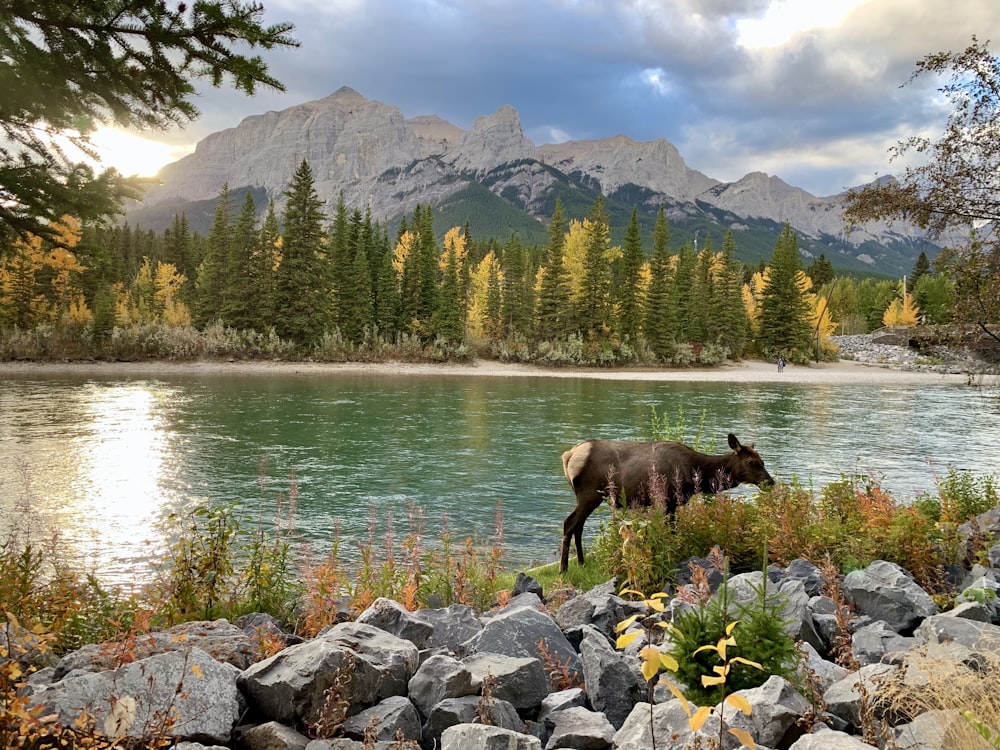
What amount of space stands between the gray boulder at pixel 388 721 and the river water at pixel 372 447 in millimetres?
3331

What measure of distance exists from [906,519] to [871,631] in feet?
9.84

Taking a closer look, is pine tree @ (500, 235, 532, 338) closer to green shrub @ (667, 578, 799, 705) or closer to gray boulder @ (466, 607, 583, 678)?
gray boulder @ (466, 607, 583, 678)

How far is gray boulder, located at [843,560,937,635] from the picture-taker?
6.04 metres

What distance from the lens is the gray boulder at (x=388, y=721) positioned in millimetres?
3805

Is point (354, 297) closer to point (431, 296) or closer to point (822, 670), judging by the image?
point (431, 296)

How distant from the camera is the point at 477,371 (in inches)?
2461

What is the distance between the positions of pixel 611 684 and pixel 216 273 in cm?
6789

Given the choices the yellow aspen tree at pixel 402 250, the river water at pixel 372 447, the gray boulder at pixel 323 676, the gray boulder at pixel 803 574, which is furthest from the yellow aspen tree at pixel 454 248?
the gray boulder at pixel 323 676

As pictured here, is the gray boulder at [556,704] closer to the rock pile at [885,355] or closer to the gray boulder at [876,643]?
the gray boulder at [876,643]

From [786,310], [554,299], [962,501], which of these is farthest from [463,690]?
[786,310]

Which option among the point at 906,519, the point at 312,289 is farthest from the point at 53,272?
the point at 906,519

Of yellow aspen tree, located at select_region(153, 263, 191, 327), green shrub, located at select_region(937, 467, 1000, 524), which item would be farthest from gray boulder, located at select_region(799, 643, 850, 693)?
yellow aspen tree, located at select_region(153, 263, 191, 327)

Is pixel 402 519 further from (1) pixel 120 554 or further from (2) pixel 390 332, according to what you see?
(2) pixel 390 332

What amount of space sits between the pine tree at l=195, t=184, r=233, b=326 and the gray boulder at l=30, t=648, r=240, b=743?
64298mm
